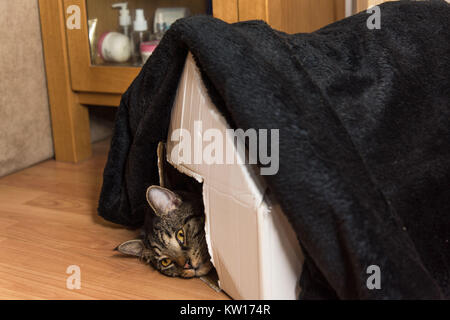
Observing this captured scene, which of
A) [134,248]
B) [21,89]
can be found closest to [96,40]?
[21,89]

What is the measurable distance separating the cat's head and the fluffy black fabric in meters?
0.11

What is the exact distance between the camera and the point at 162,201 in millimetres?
834

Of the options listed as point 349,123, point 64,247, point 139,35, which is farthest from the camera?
point 139,35

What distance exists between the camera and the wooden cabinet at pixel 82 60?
1.29 meters

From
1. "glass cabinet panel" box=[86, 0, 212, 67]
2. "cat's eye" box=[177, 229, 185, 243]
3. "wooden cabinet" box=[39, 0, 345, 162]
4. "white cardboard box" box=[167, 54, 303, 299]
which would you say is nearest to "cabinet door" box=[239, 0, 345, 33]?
"wooden cabinet" box=[39, 0, 345, 162]

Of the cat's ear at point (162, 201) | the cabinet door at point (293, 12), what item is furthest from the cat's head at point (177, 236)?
the cabinet door at point (293, 12)

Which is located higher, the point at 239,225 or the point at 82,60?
the point at 82,60

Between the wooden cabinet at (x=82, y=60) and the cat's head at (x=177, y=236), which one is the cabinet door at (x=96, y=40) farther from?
the cat's head at (x=177, y=236)

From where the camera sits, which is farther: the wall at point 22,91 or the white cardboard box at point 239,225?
the wall at point 22,91

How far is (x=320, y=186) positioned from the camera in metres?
0.60

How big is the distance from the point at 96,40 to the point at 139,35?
0.13 m

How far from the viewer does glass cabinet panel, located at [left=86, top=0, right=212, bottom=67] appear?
131 centimetres

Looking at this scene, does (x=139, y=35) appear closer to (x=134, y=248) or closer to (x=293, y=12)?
(x=293, y=12)

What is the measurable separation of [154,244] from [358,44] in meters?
0.44
